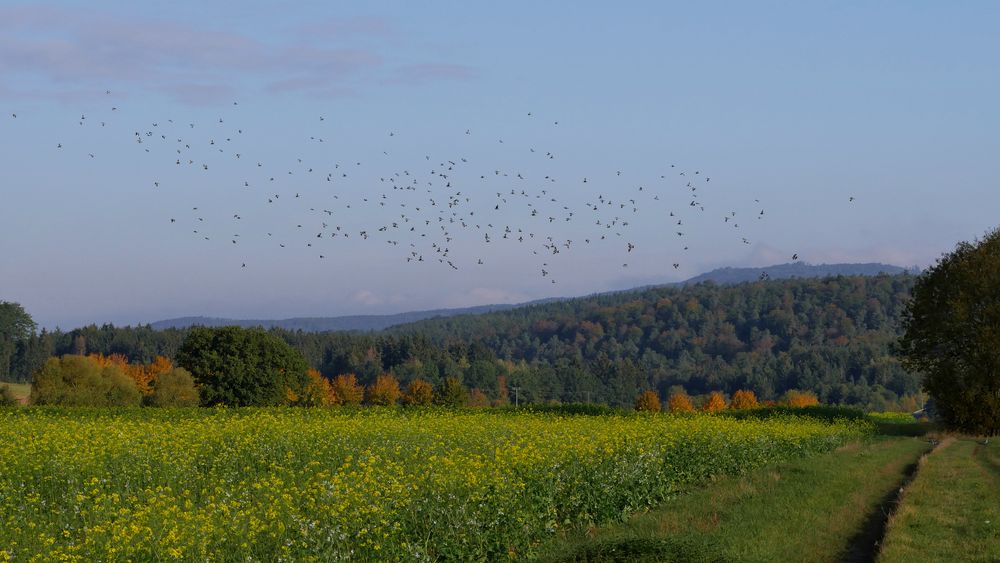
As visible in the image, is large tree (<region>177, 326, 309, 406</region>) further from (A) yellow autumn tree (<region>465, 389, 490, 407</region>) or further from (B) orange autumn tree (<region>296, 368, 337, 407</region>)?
(A) yellow autumn tree (<region>465, 389, 490, 407</region>)

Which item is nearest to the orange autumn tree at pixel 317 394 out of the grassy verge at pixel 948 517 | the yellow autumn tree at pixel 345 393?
the yellow autumn tree at pixel 345 393

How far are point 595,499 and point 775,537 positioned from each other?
4.00m

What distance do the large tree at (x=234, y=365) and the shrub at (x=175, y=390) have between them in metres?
4.09

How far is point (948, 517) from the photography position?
21.4 m

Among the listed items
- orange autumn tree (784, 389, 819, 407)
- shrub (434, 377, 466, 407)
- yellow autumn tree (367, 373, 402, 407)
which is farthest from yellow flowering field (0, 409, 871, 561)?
orange autumn tree (784, 389, 819, 407)

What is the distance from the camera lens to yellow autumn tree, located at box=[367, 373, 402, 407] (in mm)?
170875

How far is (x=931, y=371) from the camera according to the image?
62062mm

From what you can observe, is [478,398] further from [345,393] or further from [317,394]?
[317,394]

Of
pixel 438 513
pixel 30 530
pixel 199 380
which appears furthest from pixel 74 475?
pixel 199 380

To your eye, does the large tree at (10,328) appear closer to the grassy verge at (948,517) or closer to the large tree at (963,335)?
the large tree at (963,335)

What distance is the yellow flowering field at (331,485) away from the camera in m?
15.7

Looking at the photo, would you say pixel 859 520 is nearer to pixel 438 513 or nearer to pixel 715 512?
pixel 715 512

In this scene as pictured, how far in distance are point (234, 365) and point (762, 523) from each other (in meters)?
83.1

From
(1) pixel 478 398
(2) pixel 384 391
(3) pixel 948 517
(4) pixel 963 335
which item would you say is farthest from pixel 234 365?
(1) pixel 478 398
